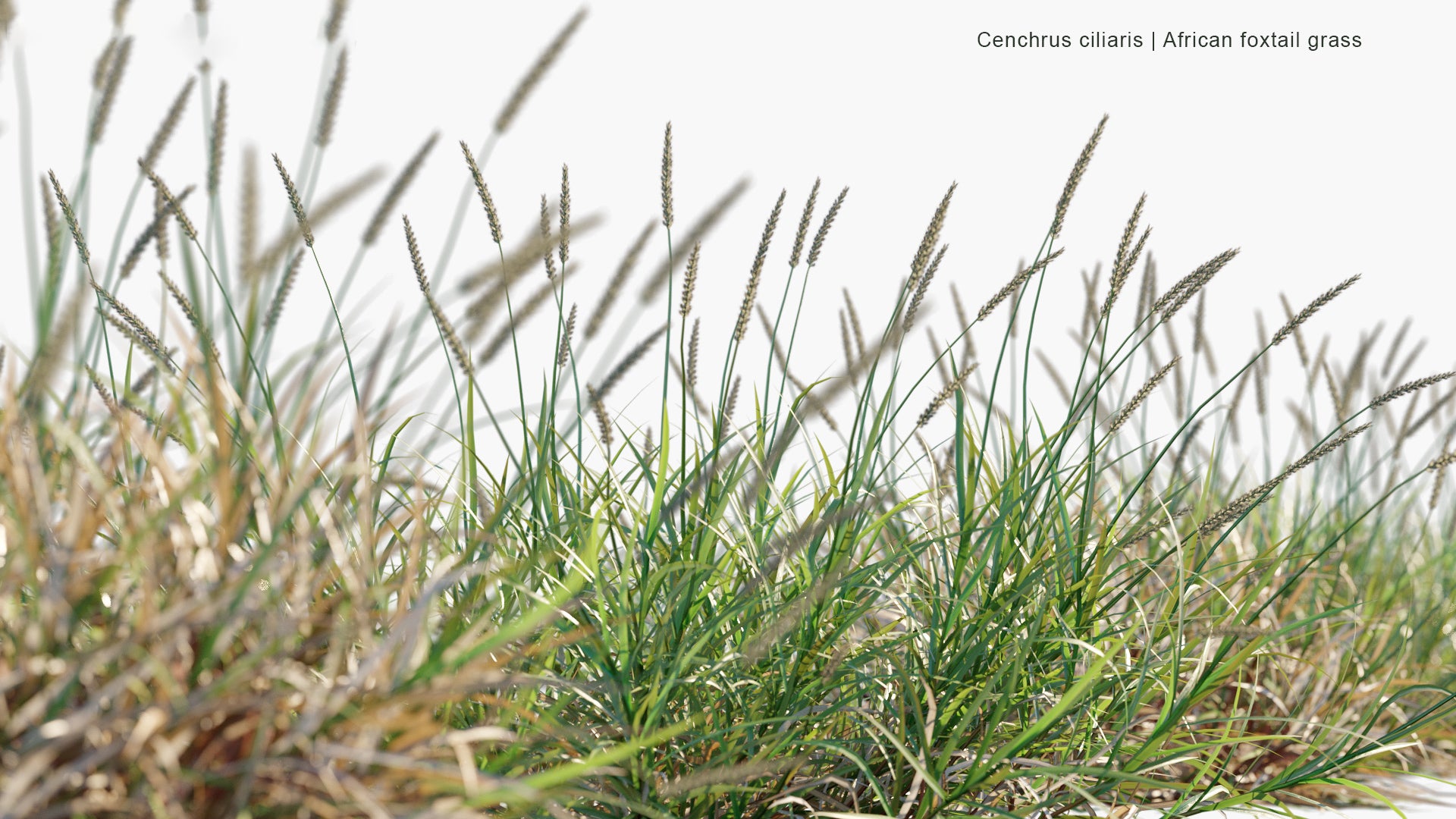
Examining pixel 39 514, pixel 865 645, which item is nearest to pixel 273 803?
pixel 39 514

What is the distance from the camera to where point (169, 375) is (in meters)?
1.09

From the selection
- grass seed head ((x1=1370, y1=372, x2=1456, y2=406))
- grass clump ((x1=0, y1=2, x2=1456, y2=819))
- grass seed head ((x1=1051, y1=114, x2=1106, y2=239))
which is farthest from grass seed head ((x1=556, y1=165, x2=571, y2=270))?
grass seed head ((x1=1370, y1=372, x2=1456, y2=406))

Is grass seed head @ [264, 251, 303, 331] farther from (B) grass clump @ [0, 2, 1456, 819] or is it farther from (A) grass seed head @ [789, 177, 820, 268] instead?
(A) grass seed head @ [789, 177, 820, 268]

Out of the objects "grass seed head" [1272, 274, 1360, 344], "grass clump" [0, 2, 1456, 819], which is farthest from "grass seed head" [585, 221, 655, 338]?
"grass seed head" [1272, 274, 1360, 344]

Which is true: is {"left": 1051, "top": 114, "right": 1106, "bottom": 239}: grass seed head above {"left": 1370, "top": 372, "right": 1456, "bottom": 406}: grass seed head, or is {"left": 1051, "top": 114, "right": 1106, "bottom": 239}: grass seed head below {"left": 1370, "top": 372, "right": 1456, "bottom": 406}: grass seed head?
above

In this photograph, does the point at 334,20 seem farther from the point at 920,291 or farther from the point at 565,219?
the point at 920,291

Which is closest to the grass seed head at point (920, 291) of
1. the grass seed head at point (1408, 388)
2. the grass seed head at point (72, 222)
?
the grass seed head at point (1408, 388)

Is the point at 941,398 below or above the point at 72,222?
below

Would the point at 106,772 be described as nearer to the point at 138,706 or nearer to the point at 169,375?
the point at 138,706

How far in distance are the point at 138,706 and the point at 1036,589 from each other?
1.16 metres

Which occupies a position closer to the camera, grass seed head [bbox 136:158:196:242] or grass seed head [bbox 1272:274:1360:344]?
grass seed head [bbox 136:158:196:242]

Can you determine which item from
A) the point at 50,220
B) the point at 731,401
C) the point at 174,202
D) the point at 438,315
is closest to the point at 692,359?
the point at 731,401

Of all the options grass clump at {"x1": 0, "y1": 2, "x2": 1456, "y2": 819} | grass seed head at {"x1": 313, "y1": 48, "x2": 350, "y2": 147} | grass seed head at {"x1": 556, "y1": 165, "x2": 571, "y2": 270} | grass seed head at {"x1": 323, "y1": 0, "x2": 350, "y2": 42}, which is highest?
grass seed head at {"x1": 323, "y1": 0, "x2": 350, "y2": 42}

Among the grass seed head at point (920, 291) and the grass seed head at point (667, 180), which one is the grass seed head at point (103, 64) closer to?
the grass seed head at point (667, 180)
